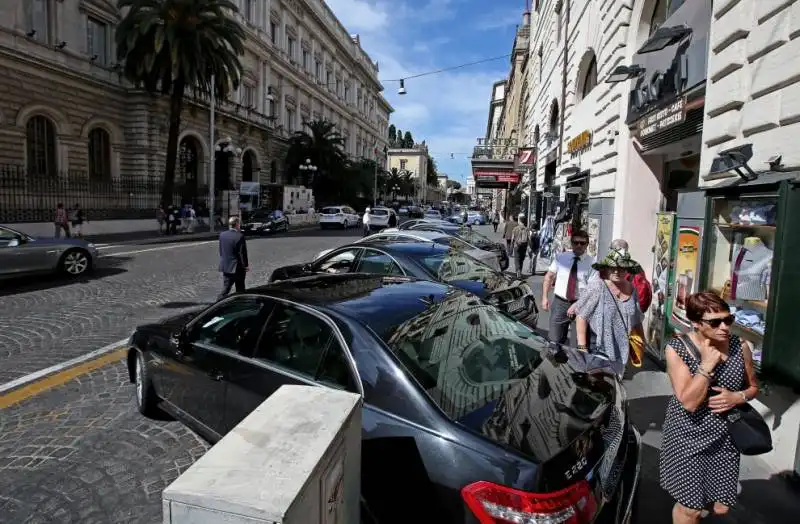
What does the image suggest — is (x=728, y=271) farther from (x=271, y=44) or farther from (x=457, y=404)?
(x=271, y=44)

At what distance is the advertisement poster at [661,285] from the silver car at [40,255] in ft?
39.3

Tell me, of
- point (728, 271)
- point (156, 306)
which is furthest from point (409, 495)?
point (156, 306)

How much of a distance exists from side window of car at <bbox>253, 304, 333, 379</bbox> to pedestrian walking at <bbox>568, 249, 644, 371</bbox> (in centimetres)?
250

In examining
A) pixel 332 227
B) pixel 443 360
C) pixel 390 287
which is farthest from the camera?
pixel 332 227

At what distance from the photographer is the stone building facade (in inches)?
952

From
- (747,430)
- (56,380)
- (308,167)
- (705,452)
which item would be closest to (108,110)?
(308,167)

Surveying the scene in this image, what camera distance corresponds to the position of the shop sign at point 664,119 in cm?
695

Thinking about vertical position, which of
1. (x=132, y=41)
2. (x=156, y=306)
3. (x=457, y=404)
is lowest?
(x=156, y=306)

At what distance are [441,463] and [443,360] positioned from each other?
68 centimetres

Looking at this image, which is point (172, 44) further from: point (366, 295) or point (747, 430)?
point (747, 430)

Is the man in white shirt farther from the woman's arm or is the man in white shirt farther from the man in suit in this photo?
the man in suit

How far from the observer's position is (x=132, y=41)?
25141 millimetres

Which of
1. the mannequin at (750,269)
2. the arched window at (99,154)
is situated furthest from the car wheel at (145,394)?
the arched window at (99,154)

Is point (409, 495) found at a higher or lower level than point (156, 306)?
higher
